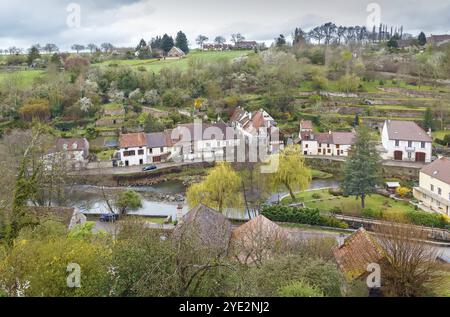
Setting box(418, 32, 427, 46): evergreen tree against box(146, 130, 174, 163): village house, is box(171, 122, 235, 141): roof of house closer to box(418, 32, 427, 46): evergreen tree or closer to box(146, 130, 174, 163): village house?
box(146, 130, 174, 163): village house

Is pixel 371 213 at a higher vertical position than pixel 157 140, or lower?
lower

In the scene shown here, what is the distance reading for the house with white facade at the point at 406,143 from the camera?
38.4 meters

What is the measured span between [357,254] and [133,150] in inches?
1104

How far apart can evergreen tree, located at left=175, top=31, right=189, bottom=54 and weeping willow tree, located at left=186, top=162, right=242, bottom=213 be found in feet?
187

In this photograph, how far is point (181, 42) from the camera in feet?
261

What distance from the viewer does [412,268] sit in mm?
13734

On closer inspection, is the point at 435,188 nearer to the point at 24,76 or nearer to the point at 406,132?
the point at 406,132

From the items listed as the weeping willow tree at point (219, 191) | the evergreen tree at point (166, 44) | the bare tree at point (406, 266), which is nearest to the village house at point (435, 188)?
the weeping willow tree at point (219, 191)

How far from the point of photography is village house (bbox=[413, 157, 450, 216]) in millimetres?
27688

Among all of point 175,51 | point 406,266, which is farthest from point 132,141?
point 175,51

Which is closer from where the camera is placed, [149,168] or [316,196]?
[316,196]

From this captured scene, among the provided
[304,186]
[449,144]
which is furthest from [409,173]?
[304,186]
